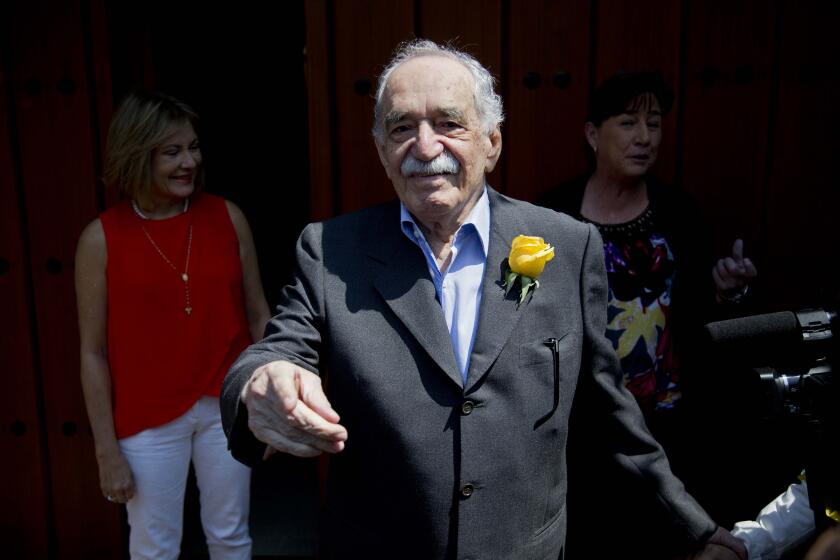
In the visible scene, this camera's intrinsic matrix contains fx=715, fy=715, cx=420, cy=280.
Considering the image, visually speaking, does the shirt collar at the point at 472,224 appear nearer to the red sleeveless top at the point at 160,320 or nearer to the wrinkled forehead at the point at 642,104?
the wrinkled forehead at the point at 642,104

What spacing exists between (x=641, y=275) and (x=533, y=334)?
2.24ft

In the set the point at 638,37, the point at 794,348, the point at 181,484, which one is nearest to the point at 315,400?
the point at 794,348

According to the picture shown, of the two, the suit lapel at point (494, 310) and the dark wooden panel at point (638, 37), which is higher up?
the dark wooden panel at point (638, 37)

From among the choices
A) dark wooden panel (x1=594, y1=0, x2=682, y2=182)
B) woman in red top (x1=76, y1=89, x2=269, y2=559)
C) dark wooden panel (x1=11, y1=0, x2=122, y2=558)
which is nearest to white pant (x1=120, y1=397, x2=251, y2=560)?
woman in red top (x1=76, y1=89, x2=269, y2=559)

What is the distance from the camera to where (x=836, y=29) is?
2357 mm

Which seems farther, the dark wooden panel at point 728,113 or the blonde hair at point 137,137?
the dark wooden panel at point 728,113

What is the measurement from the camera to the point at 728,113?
8.02 feet

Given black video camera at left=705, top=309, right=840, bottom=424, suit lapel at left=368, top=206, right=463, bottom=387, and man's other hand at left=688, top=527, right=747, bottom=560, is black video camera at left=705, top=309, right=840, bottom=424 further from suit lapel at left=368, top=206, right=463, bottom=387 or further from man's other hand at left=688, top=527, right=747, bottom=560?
suit lapel at left=368, top=206, right=463, bottom=387

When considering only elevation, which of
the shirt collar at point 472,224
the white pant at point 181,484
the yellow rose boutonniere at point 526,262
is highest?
the shirt collar at point 472,224

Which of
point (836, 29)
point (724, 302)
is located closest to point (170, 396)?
point (724, 302)

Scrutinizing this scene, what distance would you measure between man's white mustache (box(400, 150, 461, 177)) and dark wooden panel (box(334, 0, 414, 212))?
944 millimetres

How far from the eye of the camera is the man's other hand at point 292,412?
4.01 ft

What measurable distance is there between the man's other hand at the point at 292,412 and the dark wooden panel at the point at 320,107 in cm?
132

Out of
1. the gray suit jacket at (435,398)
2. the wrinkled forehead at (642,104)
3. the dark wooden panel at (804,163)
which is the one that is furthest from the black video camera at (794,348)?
the dark wooden panel at (804,163)
